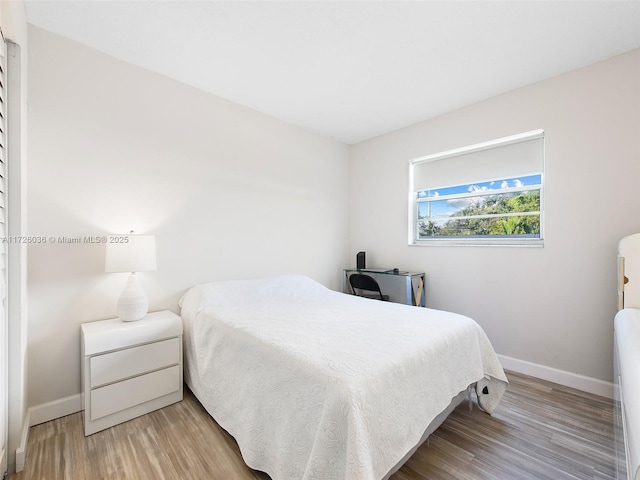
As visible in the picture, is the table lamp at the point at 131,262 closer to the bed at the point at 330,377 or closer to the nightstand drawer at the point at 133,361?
the nightstand drawer at the point at 133,361

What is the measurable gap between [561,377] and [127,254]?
3495mm

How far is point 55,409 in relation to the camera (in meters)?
1.90

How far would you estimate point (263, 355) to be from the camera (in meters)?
1.50

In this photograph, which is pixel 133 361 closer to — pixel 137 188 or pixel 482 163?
pixel 137 188

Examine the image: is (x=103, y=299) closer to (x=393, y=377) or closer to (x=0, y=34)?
(x=0, y=34)

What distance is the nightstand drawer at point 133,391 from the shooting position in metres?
1.74

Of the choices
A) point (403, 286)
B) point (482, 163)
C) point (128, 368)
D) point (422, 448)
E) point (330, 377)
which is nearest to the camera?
point (330, 377)

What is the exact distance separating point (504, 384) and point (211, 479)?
6.16ft

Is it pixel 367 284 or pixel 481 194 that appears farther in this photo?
pixel 367 284

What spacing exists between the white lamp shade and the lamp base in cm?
22

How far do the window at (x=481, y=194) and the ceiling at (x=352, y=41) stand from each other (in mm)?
563

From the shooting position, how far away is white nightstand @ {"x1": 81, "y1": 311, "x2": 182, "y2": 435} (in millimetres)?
1728

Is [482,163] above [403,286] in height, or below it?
above

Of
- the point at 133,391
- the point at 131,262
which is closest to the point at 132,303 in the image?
the point at 131,262
